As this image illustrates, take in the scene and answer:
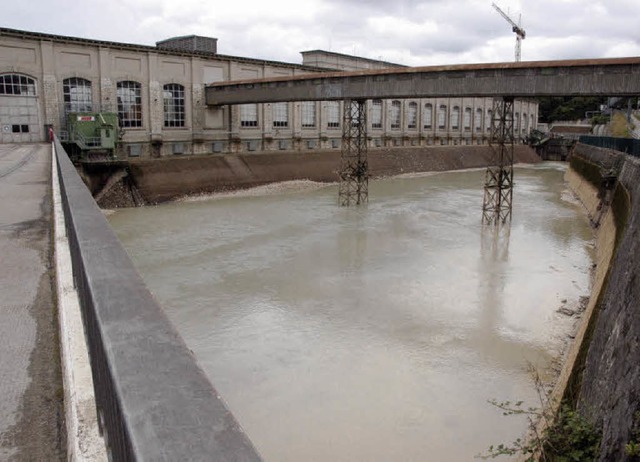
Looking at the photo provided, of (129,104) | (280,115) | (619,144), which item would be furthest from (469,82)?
(280,115)

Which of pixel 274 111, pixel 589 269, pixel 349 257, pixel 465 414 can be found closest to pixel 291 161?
pixel 274 111

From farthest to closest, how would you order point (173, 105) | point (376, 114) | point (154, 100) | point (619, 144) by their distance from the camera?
point (376, 114) < point (173, 105) < point (154, 100) < point (619, 144)

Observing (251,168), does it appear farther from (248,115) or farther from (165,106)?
(165,106)

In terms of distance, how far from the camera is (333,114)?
161 ft

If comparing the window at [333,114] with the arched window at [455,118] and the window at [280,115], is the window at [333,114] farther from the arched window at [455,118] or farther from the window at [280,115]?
the arched window at [455,118]

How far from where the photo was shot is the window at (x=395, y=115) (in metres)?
55.4

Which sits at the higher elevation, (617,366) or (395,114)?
(395,114)

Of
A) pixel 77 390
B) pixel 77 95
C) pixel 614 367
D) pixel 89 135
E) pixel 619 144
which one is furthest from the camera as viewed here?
pixel 619 144

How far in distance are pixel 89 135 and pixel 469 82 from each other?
66.4ft

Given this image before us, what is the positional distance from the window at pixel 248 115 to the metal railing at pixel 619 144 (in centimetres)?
2488

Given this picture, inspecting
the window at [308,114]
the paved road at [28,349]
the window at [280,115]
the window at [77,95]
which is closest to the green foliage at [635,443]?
the paved road at [28,349]

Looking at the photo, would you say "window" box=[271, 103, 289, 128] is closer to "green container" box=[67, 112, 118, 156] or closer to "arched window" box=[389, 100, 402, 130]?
"arched window" box=[389, 100, 402, 130]

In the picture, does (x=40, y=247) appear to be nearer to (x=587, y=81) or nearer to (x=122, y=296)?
(x=122, y=296)

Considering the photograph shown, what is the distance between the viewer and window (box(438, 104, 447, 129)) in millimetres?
62375
